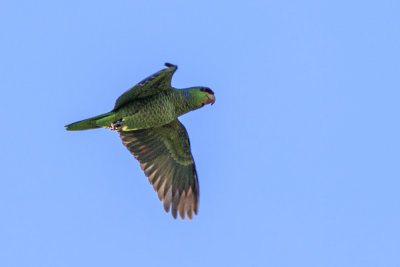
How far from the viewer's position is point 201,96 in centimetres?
1552

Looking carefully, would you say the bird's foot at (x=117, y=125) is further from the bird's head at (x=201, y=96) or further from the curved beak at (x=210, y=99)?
the curved beak at (x=210, y=99)

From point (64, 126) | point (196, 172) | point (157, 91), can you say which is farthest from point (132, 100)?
point (196, 172)

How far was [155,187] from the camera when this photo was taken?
1633 centimetres

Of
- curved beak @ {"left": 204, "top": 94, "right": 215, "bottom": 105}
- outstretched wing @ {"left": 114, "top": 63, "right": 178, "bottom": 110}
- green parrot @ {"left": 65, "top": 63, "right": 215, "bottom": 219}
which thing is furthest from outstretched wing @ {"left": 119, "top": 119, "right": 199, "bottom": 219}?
outstretched wing @ {"left": 114, "top": 63, "right": 178, "bottom": 110}

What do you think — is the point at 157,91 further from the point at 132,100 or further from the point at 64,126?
the point at 64,126

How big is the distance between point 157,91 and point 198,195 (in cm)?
312

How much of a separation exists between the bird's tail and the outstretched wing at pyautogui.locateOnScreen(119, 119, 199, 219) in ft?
3.86

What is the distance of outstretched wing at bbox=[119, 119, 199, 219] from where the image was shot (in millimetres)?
16031

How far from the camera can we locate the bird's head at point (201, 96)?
15.4 m

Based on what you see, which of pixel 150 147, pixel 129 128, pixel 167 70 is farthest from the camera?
pixel 150 147

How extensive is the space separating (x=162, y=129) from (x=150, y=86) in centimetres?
172

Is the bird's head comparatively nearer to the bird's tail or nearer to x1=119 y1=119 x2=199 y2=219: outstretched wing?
x1=119 y1=119 x2=199 y2=219: outstretched wing

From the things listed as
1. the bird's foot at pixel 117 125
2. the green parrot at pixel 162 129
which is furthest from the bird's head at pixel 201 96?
the bird's foot at pixel 117 125

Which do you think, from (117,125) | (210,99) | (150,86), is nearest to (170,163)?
(210,99)
